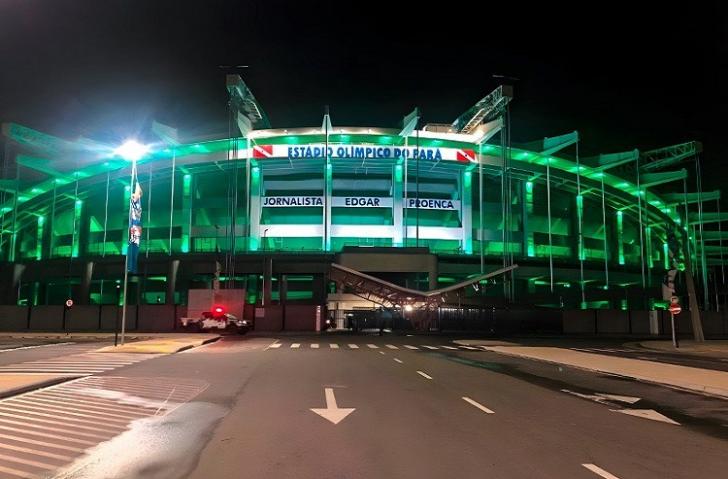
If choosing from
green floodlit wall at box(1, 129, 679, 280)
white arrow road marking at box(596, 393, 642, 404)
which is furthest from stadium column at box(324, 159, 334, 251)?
white arrow road marking at box(596, 393, 642, 404)

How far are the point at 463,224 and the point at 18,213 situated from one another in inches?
2294

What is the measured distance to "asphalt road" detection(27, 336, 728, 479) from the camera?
21.9ft

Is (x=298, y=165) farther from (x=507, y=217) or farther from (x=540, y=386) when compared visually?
(x=540, y=386)

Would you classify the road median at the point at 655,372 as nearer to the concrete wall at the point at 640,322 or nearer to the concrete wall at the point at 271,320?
the concrete wall at the point at 271,320

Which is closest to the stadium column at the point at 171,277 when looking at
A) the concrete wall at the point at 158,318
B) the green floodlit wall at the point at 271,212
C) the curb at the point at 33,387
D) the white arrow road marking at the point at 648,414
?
the green floodlit wall at the point at 271,212

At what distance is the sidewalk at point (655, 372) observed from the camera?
45.5 feet

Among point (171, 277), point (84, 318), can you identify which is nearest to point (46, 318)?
point (84, 318)

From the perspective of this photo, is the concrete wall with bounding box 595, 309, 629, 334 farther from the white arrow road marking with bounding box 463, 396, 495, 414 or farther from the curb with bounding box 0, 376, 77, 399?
the curb with bounding box 0, 376, 77, 399

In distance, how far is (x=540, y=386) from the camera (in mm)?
14344

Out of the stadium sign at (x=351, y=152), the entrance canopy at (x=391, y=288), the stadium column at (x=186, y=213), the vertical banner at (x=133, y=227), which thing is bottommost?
the entrance canopy at (x=391, y=288)

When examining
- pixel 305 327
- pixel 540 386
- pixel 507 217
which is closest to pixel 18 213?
pixel 305 327

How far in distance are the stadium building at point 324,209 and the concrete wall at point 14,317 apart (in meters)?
12.3

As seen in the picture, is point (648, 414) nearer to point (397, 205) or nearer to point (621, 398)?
point (621, 398)

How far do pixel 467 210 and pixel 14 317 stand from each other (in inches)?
1879
